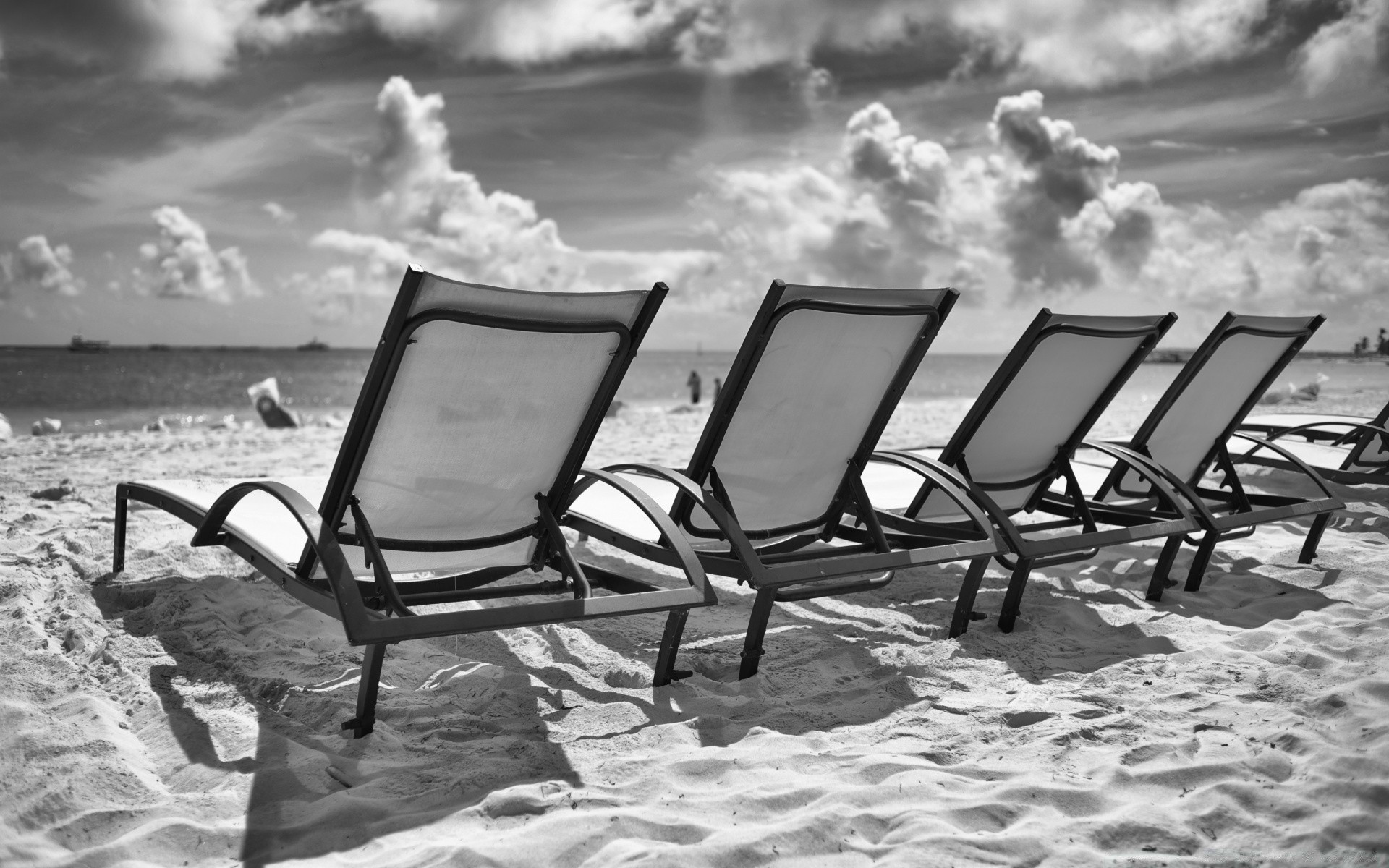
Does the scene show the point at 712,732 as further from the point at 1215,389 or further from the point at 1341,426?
the point at 1341,426

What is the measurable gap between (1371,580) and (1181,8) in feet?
187

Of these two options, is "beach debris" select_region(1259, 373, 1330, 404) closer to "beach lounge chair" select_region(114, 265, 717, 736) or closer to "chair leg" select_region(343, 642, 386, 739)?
"beach lounge chair" select_region(114, 265, 717, 736)

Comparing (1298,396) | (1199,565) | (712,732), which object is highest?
(1298,396)

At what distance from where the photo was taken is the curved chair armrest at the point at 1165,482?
12.5ft

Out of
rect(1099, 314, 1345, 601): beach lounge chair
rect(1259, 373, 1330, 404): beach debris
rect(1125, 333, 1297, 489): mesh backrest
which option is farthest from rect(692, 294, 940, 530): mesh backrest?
rect(1259, 373, 1330, 404): beach debris

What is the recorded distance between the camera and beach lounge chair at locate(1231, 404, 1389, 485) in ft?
16.7

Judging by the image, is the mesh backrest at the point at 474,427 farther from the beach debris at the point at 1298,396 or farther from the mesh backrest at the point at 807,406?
the beach debris at the point at 1298,396

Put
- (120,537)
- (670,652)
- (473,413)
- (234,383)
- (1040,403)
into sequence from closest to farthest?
(473,413) → (670,652) → (1040,403) → (120,537) → (234,383)

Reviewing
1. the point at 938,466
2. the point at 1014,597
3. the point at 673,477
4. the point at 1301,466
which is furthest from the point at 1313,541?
the point at 673,477

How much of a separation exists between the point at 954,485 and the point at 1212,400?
5.79ft

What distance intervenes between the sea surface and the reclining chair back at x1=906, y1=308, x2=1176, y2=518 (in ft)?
45.2

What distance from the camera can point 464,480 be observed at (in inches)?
106

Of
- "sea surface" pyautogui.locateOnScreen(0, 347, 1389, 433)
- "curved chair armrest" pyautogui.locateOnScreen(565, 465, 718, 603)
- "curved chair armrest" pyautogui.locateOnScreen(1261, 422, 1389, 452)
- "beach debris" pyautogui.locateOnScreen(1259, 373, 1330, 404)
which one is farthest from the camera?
"sea surface" pyautogui.locateOnScreen(0, 347, 1389, 433)

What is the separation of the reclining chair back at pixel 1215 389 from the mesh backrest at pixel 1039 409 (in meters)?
0.38
